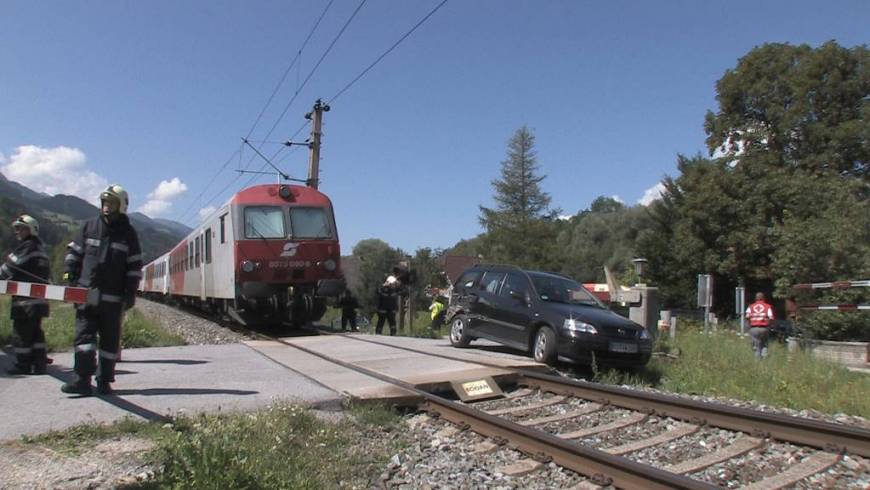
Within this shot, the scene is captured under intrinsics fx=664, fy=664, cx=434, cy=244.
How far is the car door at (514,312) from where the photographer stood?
33.3ft

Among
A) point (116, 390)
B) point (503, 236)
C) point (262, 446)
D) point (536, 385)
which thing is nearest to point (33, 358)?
point (116, 390)

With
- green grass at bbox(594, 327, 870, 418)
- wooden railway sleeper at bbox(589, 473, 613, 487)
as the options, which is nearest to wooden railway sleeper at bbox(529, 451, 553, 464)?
wooden railway sleeper at bbox(589, 473, 613, 487)

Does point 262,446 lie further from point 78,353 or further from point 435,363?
point 435,363

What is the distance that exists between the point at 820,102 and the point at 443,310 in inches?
1046

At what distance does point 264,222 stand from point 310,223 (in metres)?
1.02

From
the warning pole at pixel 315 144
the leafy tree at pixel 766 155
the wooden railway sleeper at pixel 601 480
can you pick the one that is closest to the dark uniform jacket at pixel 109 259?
the wooden railway sleeper at pixel 601 480

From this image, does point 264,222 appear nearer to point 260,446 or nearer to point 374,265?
point 260,446

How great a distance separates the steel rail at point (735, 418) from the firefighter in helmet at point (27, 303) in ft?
18.6

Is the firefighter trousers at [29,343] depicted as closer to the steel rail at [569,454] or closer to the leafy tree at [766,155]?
the steel rail at [569,454]

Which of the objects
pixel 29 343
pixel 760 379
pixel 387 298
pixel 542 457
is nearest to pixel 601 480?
pixel 542 457

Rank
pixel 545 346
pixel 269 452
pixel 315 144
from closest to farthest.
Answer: pixel 269 452, pixel 545 346, pixel 315 144

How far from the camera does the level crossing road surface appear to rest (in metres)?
5.70

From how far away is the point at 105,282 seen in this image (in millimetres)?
6117

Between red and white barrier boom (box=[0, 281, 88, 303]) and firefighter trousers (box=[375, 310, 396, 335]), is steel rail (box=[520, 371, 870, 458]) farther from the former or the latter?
firefighter trousers (box=[375, 310, 396, 335])
